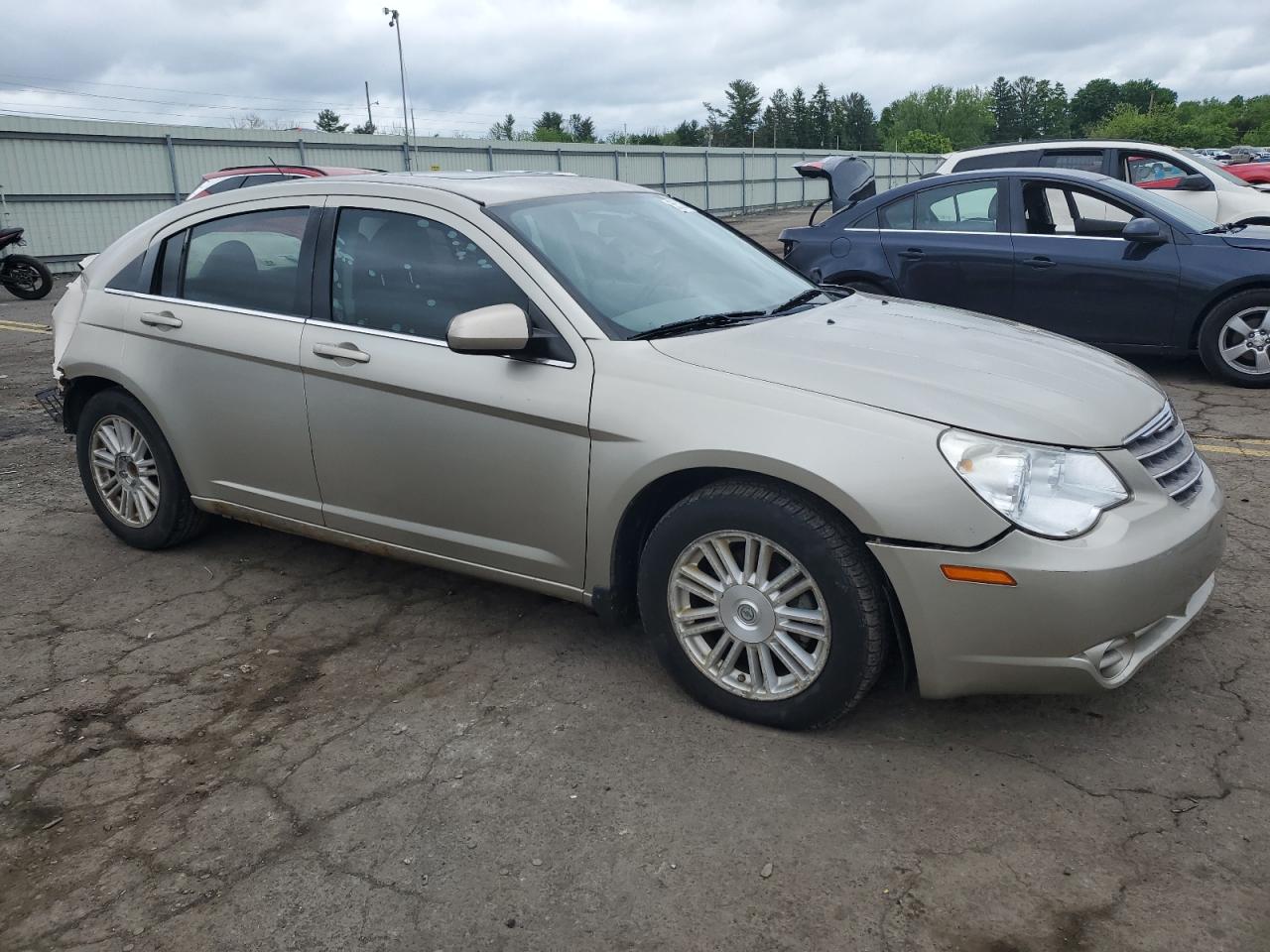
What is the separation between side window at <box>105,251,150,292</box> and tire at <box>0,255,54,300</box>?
12.0 m

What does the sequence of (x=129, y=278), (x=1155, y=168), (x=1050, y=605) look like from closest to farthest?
1. (x=1050, y=605)
2. (x=129, y=278)
3. (x=1155, y=168)

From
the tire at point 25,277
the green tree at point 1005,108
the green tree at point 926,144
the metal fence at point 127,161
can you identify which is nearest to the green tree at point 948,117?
the green tree at point 1005,108

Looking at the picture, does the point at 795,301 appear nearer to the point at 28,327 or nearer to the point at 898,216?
the point at 898,216

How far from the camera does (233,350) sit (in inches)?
165

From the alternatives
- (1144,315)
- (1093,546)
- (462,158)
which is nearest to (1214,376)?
(1144,315)

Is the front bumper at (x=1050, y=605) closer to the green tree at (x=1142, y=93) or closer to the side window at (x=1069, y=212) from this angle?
the side window at (x=1069, y=212)

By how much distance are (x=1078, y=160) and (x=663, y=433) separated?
29.5ft

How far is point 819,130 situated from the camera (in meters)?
126

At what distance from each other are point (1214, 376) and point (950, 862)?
6166 millimetres

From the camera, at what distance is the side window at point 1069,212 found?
7.62 metres

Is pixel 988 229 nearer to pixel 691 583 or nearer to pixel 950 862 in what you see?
pixel 691 583

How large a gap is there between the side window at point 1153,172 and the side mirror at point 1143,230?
358cm

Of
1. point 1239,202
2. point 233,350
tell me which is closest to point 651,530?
point 233,350

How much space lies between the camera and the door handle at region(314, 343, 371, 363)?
3812 mm
